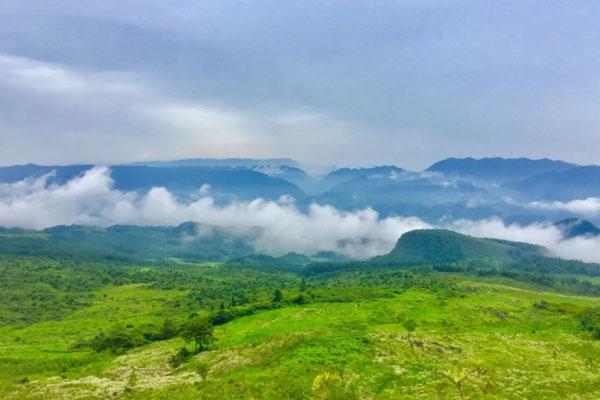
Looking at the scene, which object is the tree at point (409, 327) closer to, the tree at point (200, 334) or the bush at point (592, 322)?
the bush at point (592, 322)

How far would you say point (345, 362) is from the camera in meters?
71.9

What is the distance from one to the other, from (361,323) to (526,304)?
278 ft

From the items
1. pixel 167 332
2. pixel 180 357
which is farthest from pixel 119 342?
pixel 180 357

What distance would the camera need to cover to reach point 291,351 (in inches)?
3093

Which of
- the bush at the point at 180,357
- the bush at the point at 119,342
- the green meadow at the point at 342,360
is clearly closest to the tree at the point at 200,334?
the bush at the point at 180,357

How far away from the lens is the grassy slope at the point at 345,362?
6438 centimetres

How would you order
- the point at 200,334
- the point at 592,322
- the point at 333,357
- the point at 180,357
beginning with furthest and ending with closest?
the point at 592,322, the point at 200,334, the point at 180,357, the point at 333,357

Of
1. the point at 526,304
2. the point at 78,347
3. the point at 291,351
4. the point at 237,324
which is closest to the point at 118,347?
the point at 78,347

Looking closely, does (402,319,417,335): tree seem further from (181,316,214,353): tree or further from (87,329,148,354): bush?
(87,329,148,354): bush

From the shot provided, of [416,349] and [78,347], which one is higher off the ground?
[416,349]

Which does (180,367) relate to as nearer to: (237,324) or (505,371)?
(237,324)

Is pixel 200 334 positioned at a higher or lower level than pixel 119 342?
higher

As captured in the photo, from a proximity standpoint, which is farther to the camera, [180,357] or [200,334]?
[200,334]

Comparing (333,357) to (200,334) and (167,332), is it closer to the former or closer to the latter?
(200,334)
